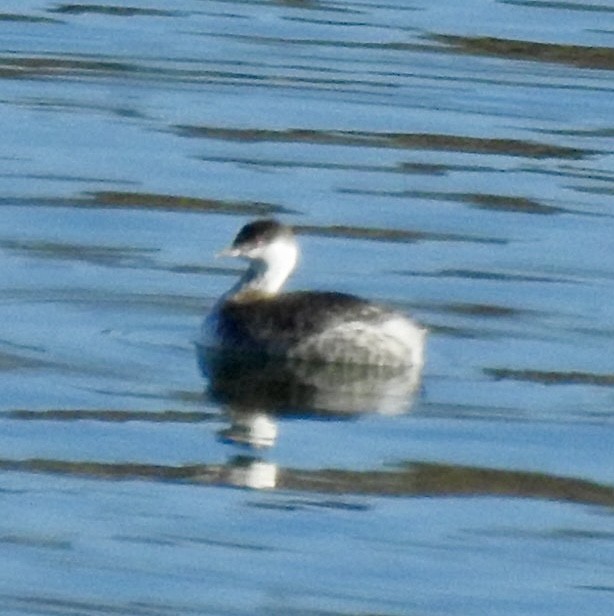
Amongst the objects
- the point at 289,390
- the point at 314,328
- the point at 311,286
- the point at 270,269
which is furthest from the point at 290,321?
the point at 311,286

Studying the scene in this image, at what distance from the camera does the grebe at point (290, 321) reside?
13203 mm

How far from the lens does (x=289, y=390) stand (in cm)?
1314

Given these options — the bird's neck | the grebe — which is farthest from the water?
the bird's neck

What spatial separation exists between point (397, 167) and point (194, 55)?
10.7 feet

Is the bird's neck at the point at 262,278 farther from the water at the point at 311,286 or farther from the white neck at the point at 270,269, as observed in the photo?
the water at the point at 311,286

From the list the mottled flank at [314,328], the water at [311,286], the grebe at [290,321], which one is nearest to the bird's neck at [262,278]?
the grebe at [290,321]

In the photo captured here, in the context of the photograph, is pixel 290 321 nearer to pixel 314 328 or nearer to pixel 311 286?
pixel 314 328

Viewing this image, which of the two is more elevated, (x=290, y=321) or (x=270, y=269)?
(x=270, y=269)

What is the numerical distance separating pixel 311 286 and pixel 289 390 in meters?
2.04

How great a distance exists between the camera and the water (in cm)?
1052

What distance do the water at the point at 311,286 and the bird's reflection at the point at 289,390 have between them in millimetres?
30

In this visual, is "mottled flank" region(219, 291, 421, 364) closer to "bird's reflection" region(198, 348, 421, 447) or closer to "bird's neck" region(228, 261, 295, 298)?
"bird's reflection" region(198, 348, 421, 447)

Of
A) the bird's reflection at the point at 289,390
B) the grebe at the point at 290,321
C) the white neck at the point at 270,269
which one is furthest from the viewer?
the white neck at the point at 270,269

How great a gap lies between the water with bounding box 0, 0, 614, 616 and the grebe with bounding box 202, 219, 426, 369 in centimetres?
20
